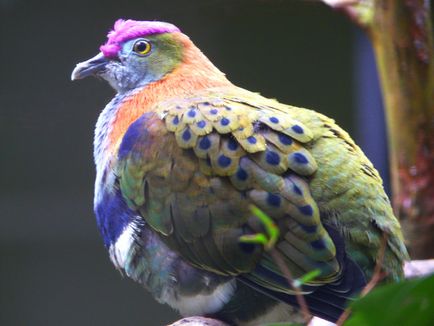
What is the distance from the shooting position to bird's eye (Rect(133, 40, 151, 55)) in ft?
10.2

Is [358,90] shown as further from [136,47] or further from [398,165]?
[136,47]

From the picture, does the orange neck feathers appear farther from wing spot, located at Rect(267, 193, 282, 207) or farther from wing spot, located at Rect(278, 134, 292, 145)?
wing spot, located at Rect(267, 193, 282, 207)

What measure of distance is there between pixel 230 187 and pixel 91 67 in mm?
877

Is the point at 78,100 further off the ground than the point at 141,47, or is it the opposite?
the point at 141,47

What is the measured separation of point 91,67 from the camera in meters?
3.14

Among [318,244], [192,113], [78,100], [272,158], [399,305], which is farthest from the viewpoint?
[78,100]

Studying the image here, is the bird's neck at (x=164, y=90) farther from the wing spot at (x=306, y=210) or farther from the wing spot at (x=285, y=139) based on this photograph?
the wing spot at (x=306, y=210)

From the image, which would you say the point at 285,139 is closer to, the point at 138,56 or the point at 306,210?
the point at 306,210

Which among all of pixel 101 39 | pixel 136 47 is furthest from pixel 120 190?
pixel 101 39

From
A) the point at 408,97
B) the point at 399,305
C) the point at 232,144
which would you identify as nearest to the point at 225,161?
the point at 232,144

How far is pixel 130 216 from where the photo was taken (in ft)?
9.06

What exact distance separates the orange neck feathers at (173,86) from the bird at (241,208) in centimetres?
7

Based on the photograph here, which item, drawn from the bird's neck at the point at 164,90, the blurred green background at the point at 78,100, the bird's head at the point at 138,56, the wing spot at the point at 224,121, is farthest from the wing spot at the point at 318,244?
the blurred green background at the point at 78,100

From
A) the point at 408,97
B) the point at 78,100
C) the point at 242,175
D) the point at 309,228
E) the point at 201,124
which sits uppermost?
the point at 408,97
